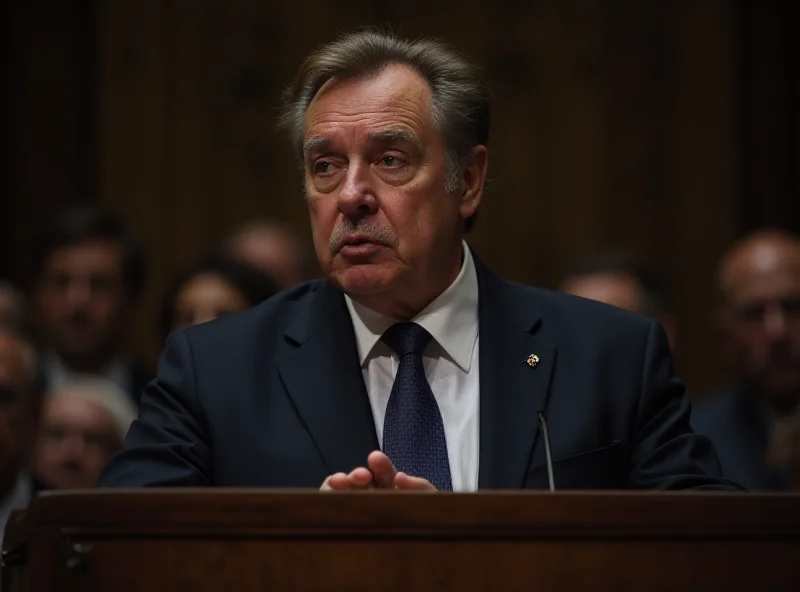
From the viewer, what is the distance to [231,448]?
2.41 metres

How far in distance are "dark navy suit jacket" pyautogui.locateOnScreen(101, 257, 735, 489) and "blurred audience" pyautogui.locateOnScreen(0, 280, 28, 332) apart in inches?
80.7

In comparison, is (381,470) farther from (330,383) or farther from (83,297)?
(83,297)

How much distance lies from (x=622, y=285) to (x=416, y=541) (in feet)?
8.39

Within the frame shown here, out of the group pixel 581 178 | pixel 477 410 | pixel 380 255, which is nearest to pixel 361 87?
pixel 380 255

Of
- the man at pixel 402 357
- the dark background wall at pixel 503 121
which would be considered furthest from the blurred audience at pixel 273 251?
the man at pixel 402 357

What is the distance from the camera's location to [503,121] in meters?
5.63

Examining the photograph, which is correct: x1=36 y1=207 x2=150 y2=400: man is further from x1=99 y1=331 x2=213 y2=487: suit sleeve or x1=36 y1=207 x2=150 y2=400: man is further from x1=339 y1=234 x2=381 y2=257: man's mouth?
x1=339 y1=234 x2=381 y2=257: man's mouth

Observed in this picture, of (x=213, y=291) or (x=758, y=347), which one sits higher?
(x=213, y=291)

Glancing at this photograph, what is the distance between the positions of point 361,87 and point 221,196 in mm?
3152

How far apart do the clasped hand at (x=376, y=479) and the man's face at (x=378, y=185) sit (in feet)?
1.73

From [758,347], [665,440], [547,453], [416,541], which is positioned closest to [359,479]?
[416,541]

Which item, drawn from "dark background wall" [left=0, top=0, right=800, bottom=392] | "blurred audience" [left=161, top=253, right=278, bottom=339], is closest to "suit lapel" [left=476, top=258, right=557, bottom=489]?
"blurred audience" [left=161, top=253, right=278, bottom=339]

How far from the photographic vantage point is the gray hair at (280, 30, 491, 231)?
2.60 m

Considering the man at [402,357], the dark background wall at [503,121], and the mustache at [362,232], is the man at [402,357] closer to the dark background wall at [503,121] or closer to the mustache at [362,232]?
the mustache at [362,232]
